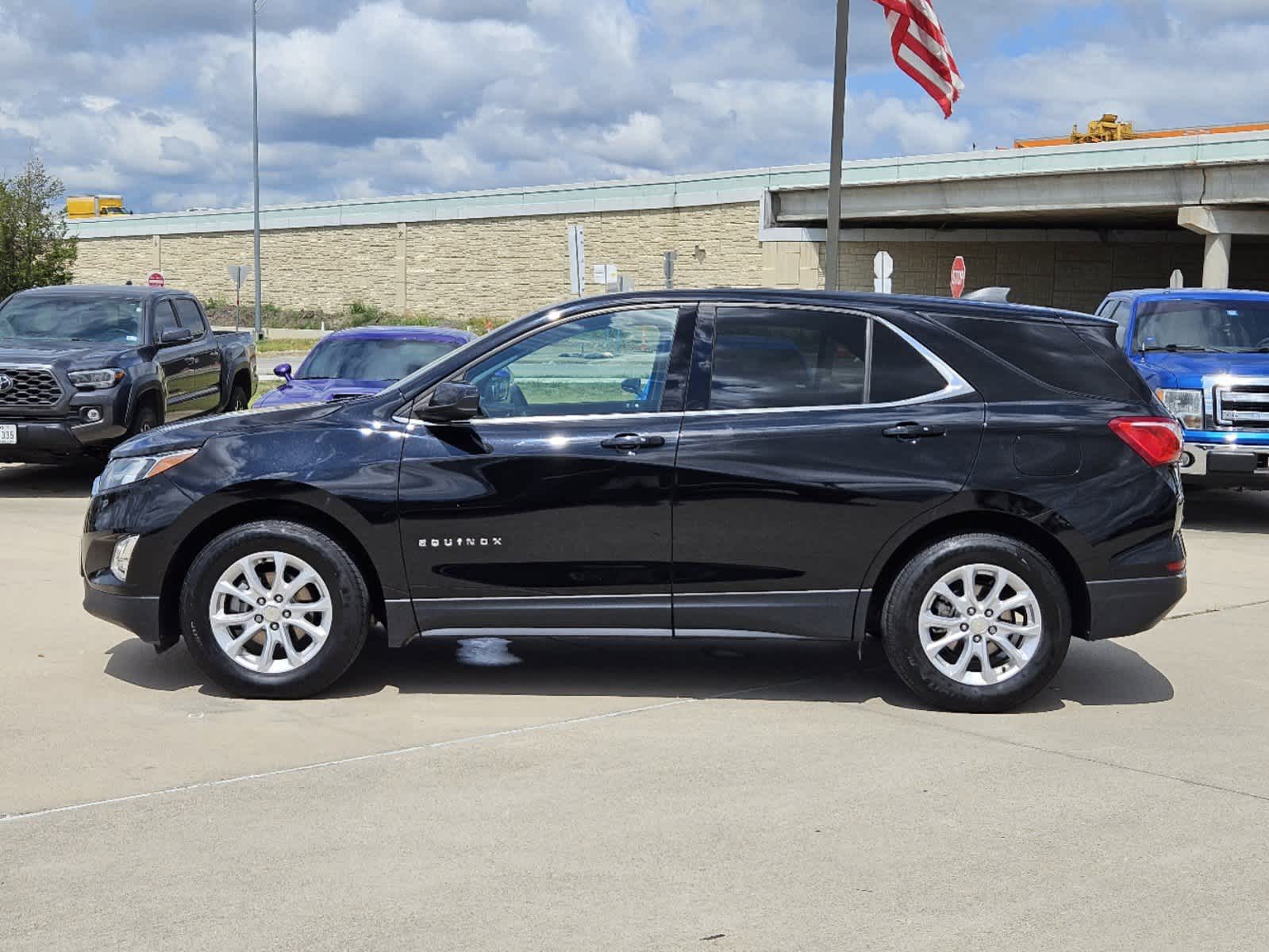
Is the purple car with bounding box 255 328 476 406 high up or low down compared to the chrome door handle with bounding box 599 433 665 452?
up

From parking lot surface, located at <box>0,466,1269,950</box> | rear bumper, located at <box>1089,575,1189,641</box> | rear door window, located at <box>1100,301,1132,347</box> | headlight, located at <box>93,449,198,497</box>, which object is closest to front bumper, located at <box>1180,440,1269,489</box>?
rear door window, located at <box>1100,301,1132,347</box>

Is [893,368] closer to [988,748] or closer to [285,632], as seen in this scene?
[988,748]

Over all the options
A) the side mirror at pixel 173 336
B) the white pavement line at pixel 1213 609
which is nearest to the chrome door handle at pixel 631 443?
the white pavement line at pixel 1213 609

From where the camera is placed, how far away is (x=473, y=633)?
6398 millimetres

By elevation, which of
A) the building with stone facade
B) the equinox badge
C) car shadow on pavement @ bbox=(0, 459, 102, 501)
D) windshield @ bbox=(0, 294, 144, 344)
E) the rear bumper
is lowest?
car shadow on pavement @ bbox=(0, 459, 102, 501)

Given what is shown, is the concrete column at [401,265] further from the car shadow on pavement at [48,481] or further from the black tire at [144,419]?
the black tire at [144,419]

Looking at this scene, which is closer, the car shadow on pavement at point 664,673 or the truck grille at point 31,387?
the car shadow on pavement at point 664,673

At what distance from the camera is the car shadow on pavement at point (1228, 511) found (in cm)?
1309

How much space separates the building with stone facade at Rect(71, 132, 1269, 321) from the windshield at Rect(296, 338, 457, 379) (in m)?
28.6

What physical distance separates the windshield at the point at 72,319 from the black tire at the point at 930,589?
10.3m

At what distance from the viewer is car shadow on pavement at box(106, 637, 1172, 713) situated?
22.0ft

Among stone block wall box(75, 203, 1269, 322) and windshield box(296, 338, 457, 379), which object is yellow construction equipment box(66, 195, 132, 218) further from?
windshield box(296, 338, 457, 379)

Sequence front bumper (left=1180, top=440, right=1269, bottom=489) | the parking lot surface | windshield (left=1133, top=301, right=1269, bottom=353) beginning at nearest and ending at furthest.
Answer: the parking lot surface < front bumper (left=1180, top=440, right=1269, bottom=489) < windshield (left=1133, top=301, right=1269, bottom=353)

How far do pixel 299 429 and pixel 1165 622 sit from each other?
16.2 feet
